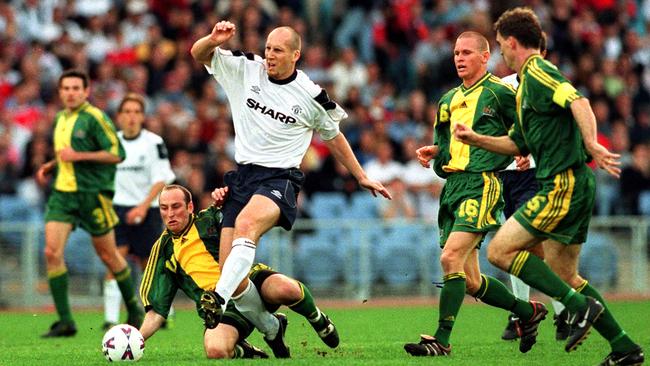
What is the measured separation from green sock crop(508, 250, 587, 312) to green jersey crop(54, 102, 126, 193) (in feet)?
18.9

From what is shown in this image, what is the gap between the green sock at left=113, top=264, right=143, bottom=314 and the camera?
12.9 metres

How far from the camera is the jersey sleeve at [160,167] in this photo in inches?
554

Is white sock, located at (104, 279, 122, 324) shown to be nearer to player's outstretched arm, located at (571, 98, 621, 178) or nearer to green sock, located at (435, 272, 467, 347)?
green sock, located at (435, 272, 467, 347)

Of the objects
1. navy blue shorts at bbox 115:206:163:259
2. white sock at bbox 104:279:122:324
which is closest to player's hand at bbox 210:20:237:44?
white sock at bbox 104:279:122:324

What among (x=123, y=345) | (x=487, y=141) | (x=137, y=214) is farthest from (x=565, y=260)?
(x=137, y=214)

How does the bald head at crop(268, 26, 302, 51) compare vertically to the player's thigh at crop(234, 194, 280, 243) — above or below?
above

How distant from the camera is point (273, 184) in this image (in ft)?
31.2

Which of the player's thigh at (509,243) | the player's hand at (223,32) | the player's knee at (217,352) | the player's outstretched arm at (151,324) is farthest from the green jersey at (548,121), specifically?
the player's outstretched arm at (151,324)

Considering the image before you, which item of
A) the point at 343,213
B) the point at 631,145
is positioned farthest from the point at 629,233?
the point at 343,213

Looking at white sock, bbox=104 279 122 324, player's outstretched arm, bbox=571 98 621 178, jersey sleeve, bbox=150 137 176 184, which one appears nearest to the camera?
player's outstretched arm, bbox=571 98 621 178

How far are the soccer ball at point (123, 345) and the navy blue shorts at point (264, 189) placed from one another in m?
1.12

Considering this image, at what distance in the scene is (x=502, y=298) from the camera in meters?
9.91

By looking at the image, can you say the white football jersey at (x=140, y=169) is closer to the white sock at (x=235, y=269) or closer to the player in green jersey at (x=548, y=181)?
the white sock at (x=235, y=269)

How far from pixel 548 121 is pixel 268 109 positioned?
7.81ft
